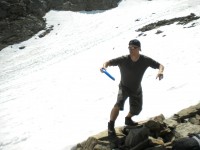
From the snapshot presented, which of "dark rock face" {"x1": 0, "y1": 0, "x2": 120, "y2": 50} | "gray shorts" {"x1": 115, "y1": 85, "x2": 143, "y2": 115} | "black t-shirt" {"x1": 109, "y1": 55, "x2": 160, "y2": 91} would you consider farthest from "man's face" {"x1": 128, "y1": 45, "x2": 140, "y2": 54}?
"dark rock face" {"x1": 0, "y1": 0, "x2": 120, "y2": 50}

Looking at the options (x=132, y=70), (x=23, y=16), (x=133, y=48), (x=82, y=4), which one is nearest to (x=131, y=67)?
(x=132, y=70)

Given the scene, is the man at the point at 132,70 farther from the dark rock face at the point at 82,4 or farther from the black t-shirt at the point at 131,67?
the dark rock face at the point at 82,4

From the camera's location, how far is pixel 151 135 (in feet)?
24.0

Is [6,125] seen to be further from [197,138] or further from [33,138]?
[197,138]

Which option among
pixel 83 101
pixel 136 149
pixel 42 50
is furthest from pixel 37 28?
pixel 136 149

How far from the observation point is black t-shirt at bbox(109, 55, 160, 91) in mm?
7133

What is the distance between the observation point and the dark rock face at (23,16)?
50856mm

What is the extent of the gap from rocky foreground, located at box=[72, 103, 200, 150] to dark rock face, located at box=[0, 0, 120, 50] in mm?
43081

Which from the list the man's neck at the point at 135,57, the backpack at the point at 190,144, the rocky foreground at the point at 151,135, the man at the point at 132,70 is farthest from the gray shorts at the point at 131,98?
the backpack at the point at 190,144

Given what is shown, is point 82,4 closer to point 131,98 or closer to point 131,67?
point 131,98

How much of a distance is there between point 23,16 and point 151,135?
52764mm

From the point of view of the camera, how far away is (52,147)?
8.72 meters

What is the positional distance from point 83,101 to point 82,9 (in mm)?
53204

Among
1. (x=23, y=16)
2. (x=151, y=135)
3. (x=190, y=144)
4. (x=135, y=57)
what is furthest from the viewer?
(x=23, y=16)
